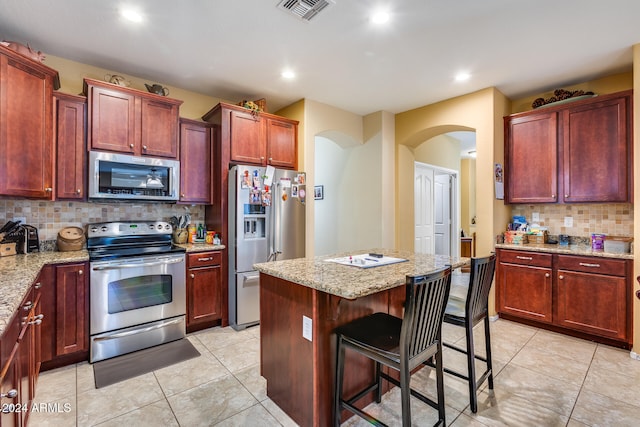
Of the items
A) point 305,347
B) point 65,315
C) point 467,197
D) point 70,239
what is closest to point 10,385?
point 305,347

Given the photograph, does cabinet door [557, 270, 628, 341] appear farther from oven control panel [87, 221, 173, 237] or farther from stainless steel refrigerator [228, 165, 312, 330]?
oven control panel [87, 221, 173, 237]

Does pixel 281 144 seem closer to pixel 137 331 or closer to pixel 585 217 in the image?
pixel 137 331

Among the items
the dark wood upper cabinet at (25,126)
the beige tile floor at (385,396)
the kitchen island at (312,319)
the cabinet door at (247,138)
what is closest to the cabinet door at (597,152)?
the beige tile floor at (385,396)

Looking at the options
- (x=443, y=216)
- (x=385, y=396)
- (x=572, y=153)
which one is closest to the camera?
(x=385, y=396)

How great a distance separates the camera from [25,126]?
2.38 metres

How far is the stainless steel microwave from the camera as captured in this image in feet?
9.36

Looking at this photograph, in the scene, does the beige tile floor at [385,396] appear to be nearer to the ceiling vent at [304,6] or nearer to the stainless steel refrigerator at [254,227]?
the stainless steel refrigerator at [254,227]

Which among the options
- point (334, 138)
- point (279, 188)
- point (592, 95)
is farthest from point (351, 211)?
point (592, 95)

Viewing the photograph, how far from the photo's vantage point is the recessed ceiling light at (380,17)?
2.32 m

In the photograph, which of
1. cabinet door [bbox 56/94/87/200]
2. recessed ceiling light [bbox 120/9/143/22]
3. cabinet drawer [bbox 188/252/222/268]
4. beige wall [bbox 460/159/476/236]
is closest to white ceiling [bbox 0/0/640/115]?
recessed ceiling light [bbox 120/9/143/22]

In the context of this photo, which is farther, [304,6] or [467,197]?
[467,197]

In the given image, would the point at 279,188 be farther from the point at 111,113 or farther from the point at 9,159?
the point at 9,159

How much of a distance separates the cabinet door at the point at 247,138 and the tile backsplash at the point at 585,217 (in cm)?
327

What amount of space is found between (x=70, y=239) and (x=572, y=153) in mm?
5020
